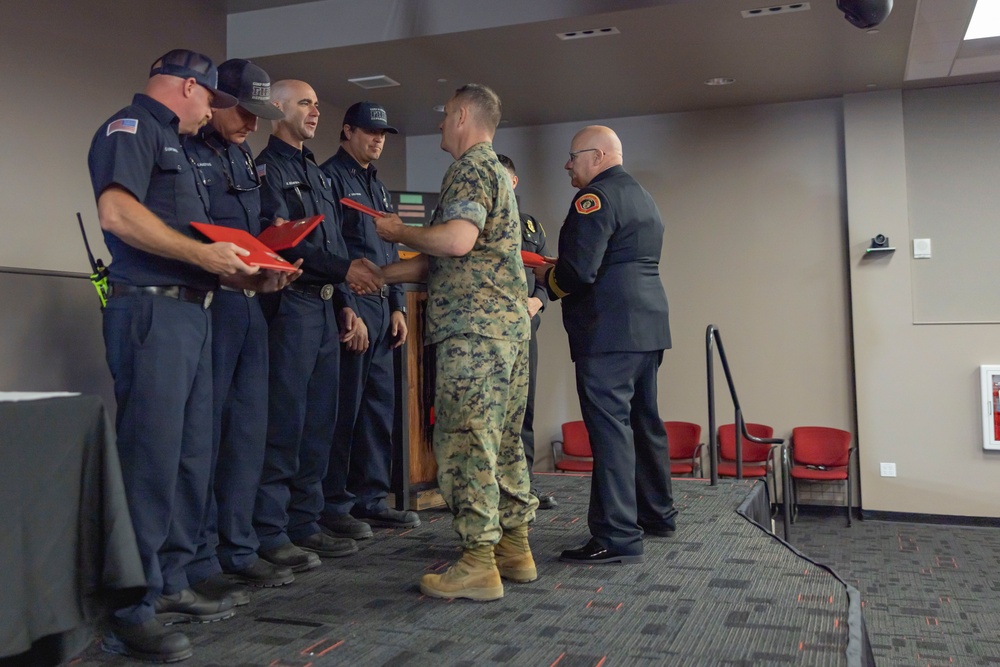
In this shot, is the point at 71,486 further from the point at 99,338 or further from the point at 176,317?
the point at 99,338

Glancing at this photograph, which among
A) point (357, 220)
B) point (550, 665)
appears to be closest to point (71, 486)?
point (550, 665)

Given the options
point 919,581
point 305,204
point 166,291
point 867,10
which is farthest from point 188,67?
point 919,581

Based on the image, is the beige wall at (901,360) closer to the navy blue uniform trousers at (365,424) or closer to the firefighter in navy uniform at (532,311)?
the firefighter in navy uniform at (532,311)

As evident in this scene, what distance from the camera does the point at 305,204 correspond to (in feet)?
10.4

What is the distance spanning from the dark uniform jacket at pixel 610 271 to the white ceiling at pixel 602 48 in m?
2.17

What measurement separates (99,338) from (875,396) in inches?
216

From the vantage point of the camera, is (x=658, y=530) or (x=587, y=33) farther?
(x=587, y=33)

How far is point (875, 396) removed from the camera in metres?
6.61

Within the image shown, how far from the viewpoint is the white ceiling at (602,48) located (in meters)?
5.00

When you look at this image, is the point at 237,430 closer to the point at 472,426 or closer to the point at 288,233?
the point at 288,233

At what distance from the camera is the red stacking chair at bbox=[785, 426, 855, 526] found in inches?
255

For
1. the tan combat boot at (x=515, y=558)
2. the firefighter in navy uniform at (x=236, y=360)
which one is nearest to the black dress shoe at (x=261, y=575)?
the firefighter in navy uniform at (x=236, y=360)

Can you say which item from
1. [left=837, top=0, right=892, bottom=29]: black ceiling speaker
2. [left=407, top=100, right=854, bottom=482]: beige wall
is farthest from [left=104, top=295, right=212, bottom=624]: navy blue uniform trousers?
[left=407, top=100, right=854, bottom=482]: beige wall

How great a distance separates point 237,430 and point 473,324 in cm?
82
